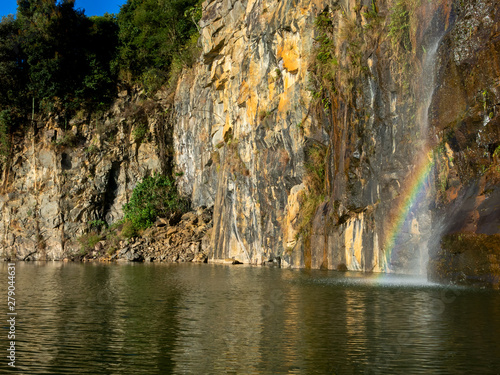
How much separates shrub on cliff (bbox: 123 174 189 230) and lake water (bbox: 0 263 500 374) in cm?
3236

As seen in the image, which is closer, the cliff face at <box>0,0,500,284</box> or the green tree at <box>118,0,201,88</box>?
the cliff face at <box>0,0,500,284</box>

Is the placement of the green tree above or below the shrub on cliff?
above

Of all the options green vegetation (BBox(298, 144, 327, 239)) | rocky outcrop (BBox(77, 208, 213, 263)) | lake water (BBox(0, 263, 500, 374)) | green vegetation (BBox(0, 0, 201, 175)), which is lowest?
lake water (BBox(0, 263, 500, 374))

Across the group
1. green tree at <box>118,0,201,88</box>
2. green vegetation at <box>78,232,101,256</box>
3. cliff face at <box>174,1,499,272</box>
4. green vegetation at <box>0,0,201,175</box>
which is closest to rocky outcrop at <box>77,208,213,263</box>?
green vegetation at <box>78,232,101,256</box>

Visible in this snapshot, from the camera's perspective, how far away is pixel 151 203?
48906mm

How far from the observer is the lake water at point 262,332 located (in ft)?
23.2

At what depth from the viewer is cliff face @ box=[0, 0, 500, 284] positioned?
60.1 feet

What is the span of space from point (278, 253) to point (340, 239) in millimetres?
7727

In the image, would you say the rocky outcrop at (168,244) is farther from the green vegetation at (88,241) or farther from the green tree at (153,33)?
the green tree at (153,33)

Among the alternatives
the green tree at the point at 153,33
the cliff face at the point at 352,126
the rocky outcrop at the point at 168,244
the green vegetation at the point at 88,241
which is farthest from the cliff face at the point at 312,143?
the green tree at the point at 153,33

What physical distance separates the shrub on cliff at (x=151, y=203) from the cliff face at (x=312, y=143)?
5.43ft

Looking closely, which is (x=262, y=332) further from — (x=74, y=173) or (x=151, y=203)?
(x=74, y=173)

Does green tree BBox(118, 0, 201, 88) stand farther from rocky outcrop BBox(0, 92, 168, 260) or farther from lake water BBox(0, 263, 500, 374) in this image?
lake water BBox(0, 263, 500, 374)

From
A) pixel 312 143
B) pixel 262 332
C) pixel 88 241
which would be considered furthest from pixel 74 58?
pixel 262 332
